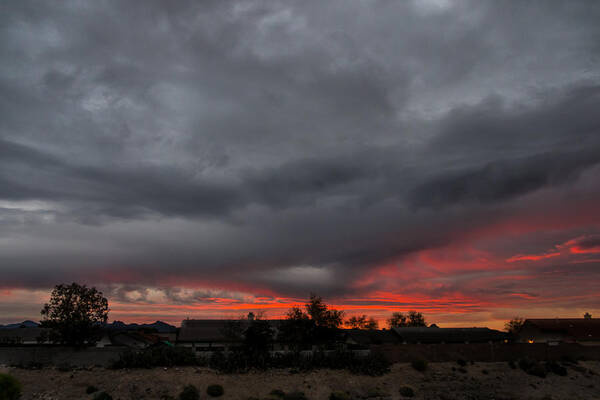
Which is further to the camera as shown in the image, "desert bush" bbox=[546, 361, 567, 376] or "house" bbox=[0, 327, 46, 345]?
"house" bbox=[0, 327, 46, 345]

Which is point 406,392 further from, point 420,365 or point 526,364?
point 526,364

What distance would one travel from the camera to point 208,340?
64875 mm

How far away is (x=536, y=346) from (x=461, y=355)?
12.8 metres

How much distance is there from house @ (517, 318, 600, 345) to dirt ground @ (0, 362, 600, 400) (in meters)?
29.6

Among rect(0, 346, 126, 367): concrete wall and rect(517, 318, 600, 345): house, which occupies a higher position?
rect(517, 318, 600, 345): house

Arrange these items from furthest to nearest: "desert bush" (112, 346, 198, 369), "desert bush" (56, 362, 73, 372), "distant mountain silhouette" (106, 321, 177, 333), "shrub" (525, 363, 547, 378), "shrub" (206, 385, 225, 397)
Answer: "distant mountain silhouette" (106, 321, 177, 333) → "shrub" (525, 363, 547, 378) → "desert bush" (112, 346, 198, 369) → "desert bush" (56, 362, 73, 372) → "shrub" (206, 385, 225, 397)

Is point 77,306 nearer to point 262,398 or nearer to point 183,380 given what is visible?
point 183,380

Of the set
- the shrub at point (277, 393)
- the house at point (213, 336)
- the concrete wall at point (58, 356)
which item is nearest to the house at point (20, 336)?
the concrete wall at point (58, 356)

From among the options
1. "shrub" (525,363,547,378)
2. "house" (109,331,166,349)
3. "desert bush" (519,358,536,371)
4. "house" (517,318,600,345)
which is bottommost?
"shrub" (525,363,547,378)

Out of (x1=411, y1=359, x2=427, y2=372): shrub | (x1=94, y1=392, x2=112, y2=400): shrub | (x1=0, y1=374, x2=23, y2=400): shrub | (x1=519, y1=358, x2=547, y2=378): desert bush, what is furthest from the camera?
(x1=519, y1=358, x2=547, y2=378): desert bush

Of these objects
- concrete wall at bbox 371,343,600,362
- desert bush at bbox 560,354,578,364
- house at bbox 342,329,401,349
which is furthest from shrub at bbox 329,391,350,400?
desert bush at bbox 560,354,578,364

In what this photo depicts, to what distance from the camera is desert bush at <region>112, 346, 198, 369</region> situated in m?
49.6

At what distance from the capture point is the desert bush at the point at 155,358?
163 ft

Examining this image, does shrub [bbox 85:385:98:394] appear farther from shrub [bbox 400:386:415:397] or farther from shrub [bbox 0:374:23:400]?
shrub [bbox 400:386:415:397]
